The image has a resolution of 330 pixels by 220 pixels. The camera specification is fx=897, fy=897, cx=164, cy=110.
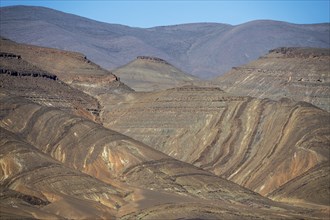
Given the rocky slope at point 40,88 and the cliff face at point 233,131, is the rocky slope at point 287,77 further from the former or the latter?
the rocky slope at point 40,88

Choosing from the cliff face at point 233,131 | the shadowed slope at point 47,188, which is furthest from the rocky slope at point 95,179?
the cliff face at point 233,131

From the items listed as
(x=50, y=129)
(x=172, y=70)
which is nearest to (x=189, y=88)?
(x=50, y=129)

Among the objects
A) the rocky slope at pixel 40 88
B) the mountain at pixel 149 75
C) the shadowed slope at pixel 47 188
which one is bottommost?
the mountain at pixel 149 75

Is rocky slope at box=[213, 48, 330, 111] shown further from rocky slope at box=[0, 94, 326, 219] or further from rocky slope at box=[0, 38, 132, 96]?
rocky slope at box=[0, 94, 326, 219]

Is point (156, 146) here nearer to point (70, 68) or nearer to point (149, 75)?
point (70, 68)

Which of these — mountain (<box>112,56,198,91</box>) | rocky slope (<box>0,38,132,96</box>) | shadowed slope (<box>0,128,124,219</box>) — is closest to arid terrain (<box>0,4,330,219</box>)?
shadowed slope (<box>0,128,124,219</box>)
